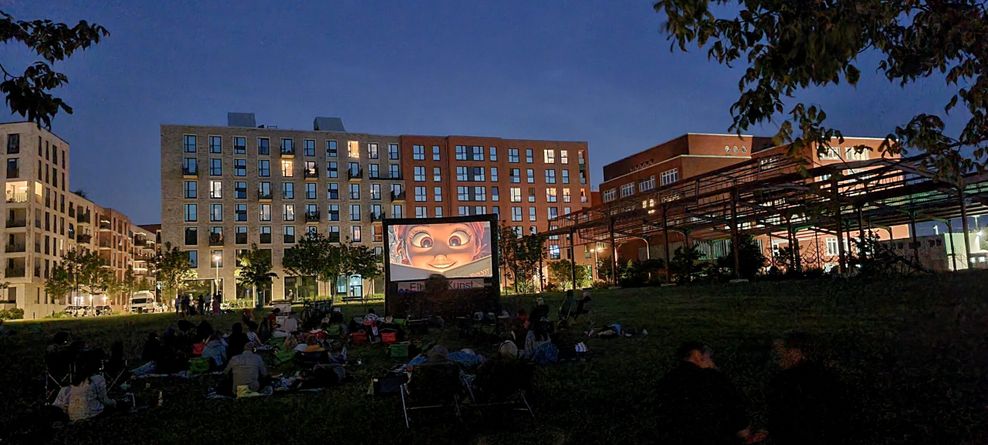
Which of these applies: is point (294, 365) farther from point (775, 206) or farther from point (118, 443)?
point (775, 206)

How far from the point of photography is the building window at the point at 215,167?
256ft

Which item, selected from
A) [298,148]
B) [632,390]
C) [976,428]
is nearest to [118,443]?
[632,390]

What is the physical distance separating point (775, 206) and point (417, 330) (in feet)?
52.3

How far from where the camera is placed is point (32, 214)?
212 ft

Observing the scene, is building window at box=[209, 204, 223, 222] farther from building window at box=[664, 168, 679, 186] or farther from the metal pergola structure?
the metal pergola structure

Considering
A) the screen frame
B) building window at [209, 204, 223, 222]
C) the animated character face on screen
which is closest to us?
the screen frame

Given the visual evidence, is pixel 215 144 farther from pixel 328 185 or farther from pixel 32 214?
pixel 32 214

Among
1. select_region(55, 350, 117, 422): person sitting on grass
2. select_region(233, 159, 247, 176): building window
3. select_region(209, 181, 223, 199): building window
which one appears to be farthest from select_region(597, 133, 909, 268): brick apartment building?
select_region(55, 350, 117, 422): person sitting on grass

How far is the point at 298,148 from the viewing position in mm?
81812

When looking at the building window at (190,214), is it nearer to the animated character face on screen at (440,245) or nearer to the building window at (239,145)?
the building window at (239,145)

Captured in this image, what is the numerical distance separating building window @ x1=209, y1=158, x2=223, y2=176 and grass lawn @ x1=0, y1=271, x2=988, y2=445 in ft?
217

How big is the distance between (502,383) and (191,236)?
245 ft

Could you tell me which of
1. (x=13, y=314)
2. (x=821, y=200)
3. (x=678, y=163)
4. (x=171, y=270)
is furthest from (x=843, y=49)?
(x=171, y=270)

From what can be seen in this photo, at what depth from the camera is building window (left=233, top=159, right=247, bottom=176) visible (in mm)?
79000
